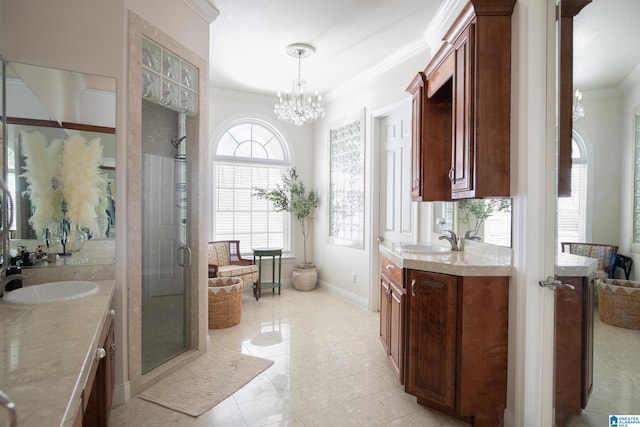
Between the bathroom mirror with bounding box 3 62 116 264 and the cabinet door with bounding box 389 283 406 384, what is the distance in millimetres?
1998

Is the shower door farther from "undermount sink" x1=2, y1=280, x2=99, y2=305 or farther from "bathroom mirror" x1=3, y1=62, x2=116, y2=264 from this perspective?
"undermount sink" x1=2, y1=280, x2=99, y2=305

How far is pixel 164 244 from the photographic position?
291 centimetres

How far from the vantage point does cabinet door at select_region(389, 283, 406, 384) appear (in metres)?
2.47

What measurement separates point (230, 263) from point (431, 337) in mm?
3511

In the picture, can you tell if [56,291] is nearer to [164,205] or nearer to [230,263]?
[164,205]

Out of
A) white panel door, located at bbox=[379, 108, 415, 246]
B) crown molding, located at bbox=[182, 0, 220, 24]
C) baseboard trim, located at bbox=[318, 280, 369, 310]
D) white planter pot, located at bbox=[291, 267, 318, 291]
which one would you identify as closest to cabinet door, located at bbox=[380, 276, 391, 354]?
white panel door, located at bbox=[379, 108, 415, 246]

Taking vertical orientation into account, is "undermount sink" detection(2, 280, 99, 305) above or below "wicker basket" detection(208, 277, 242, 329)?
above

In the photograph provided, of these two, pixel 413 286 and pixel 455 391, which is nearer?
pixel 455 391

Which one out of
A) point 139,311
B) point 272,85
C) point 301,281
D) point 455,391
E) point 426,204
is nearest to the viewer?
point 455,391

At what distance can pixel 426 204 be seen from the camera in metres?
3.73

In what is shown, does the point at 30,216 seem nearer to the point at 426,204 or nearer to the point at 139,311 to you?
the point at 139,311

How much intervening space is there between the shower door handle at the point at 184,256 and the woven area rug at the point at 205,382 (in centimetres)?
85

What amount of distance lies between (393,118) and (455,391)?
3136mm

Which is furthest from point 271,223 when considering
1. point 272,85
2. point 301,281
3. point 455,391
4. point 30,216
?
point 455,391
